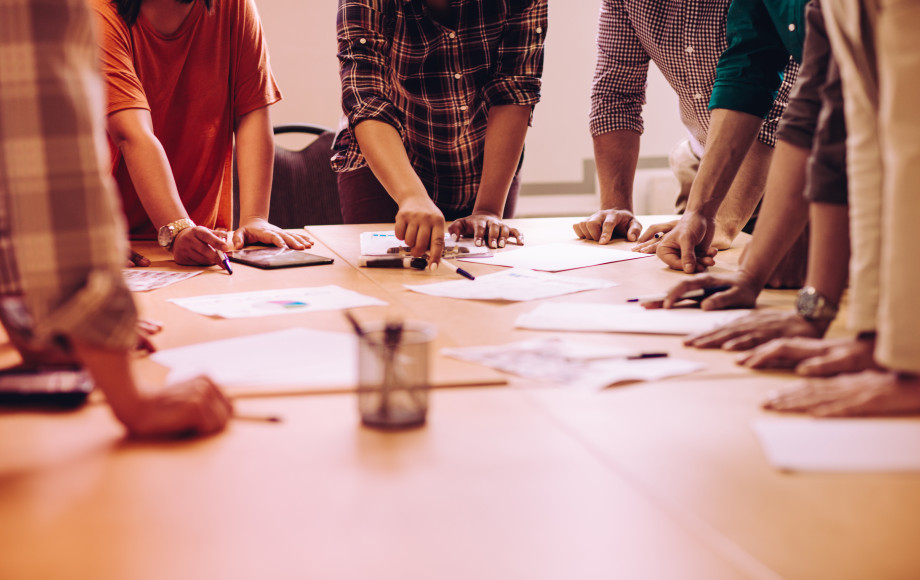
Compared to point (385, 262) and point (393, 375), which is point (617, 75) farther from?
point (393, 375)

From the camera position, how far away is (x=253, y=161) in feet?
6.88

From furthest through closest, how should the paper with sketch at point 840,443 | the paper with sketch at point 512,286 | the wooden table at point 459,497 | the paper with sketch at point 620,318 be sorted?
the paper with sketch at point 512,286, the paper with sketch at point 620,318, the paper with sketch at point 840,443, the wooden table at point 459,497

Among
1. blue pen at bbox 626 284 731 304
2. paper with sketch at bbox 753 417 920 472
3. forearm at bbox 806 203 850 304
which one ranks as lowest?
paper with sketch at bbox 753 417 920 472

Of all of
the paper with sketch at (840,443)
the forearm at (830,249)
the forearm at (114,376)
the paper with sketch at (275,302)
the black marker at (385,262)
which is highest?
the forearm at (830,249)

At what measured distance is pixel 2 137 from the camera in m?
0.60

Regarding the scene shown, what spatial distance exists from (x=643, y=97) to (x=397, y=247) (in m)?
0.96

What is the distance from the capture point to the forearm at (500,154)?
217 cm

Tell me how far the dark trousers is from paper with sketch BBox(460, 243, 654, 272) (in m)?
0.58

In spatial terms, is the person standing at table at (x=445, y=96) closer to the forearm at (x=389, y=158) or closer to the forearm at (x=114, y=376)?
the forearm at (x=389, y=158)

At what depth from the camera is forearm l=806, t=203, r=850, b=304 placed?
3.17 ft

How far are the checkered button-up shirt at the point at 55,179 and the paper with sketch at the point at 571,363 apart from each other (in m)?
0.46

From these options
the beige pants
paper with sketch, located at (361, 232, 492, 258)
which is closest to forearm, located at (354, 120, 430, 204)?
paper with sketch, located at (361, 232, 492, 258)

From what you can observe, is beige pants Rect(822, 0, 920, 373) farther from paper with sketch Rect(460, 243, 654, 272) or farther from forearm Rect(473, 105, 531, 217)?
forearm Rect(473, 105, 531, 217)

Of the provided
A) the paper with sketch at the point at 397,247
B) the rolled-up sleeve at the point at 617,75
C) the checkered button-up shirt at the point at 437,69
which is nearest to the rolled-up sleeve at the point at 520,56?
the checkered button-up shirt at the point at 437,69
